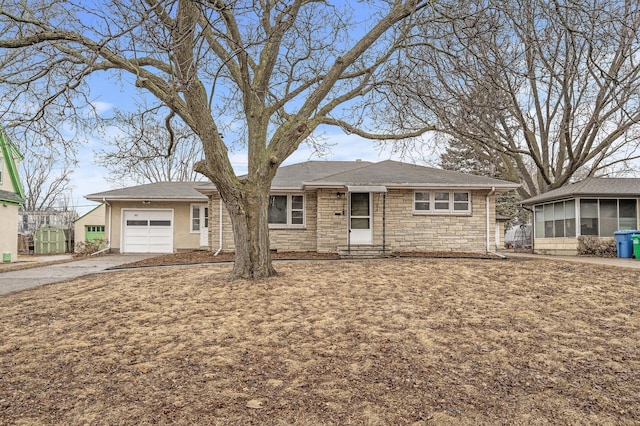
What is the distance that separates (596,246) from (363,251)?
358 inches

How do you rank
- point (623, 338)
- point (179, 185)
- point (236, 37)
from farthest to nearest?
1. point (179, 185)
2. point (236, 37)
3. point (623, 338)

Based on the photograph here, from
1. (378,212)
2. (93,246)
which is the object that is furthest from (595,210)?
(93,246)

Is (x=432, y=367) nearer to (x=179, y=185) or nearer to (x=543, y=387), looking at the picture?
(x=543, y=387)

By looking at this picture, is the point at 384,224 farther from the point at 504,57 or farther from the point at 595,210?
the point at 595,210

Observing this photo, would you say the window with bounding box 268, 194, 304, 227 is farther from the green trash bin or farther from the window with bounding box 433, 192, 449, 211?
the green trash bin

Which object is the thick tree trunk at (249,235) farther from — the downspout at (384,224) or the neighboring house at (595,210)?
the neighboring house at (595,210)

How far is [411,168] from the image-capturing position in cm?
1684

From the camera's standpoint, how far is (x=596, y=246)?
1570 centimetres

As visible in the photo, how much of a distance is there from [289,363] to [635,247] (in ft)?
46.2

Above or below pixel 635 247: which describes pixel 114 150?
above

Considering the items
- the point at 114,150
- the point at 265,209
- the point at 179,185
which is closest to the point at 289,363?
the point at 265,209

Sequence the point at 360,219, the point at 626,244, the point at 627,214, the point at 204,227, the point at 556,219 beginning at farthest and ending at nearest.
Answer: the point at 204,227 → the point at 556,219 → the point at 627,214 → the point at 360,219 → the point at 626,244

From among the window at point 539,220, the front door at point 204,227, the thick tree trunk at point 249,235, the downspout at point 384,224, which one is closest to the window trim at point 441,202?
the downspout at point 384,224

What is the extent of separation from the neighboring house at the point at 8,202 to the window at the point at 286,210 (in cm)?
953
